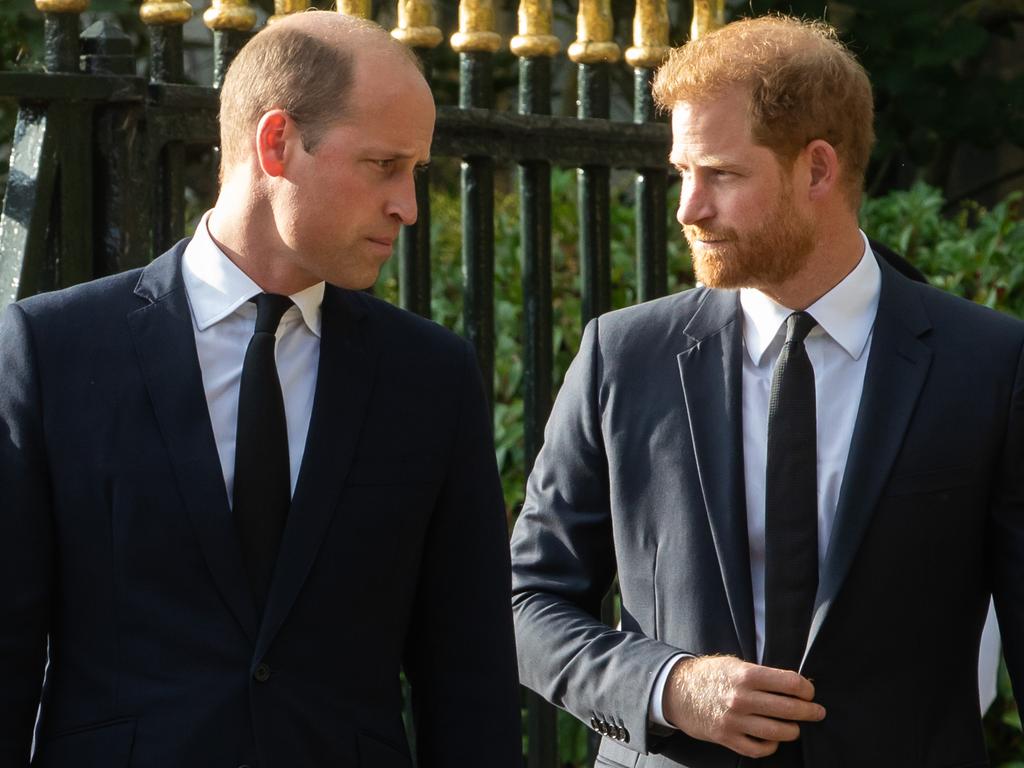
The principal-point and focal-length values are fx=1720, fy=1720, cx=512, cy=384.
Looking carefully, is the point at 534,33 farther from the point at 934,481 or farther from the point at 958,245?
the point at 958,245

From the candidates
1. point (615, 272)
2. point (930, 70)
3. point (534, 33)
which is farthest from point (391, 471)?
point (930, 70)

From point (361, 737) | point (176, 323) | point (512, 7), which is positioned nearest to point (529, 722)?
point (361, 737)

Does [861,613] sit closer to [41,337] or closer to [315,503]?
[315,503]

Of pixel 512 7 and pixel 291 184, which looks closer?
pixel 291 184

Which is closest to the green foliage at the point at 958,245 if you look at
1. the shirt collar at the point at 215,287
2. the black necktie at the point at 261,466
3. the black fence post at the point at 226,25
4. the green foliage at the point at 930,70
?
the green foliage at the point at 930,70

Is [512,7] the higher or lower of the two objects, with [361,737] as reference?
higher

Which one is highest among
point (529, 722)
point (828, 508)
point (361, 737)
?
point (828, 508)

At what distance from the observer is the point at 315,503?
239 centimetres

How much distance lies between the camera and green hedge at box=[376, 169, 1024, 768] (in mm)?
4523

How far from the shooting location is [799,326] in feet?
9.20

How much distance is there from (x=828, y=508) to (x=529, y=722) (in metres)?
1.33

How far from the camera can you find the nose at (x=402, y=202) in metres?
2.46

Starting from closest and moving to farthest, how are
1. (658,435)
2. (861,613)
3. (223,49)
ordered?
1. (861,613)
2. (658,435)
3. (223,49)

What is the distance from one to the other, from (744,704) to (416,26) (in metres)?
1.62
